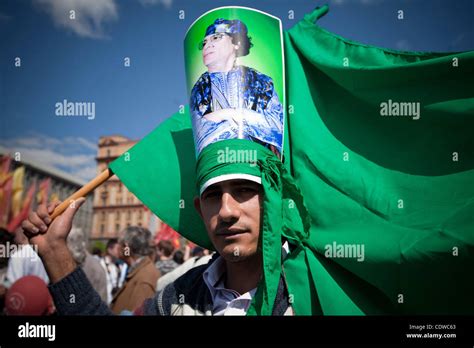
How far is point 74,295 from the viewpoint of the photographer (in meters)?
1.54

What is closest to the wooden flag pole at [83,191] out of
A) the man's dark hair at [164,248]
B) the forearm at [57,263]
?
the forearm at [57,263]

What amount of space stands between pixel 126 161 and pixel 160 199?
0.83 feet

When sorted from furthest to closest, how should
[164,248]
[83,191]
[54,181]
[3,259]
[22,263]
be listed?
1. [54,181]
2. [164,248]
3. [22,263]
4. [3,259]
5. [83,191]

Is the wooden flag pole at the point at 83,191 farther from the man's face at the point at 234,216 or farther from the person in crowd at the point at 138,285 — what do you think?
the person in crowd at the point at 138,285

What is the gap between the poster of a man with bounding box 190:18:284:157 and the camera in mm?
1678

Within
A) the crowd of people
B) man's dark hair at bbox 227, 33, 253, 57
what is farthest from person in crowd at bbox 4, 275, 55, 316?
man's dark hair at bbox 227, 33, 253, 57

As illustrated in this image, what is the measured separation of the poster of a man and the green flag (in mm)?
293

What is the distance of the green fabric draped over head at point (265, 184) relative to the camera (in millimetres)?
1550

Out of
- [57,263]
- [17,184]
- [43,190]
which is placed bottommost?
[57,263]

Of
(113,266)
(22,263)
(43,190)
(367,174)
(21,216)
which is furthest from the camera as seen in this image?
(43,190)
